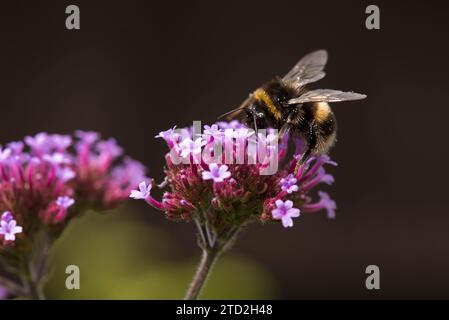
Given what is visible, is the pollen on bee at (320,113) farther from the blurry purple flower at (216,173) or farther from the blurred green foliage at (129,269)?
the blurred green foliage at (129,269)

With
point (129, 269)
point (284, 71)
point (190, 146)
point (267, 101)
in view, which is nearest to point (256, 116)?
point (267, 101)

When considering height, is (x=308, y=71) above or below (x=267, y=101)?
above

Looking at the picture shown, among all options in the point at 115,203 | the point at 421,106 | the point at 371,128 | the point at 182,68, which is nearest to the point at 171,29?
the point at 182,68

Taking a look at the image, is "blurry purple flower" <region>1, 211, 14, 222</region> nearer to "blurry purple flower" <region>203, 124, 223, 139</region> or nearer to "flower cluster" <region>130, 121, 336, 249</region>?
"flower cluster" <region>130, 121, 336, 249</region>

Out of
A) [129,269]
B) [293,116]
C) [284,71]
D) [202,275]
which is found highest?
[284,71]

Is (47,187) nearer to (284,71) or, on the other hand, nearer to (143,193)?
(143,193)

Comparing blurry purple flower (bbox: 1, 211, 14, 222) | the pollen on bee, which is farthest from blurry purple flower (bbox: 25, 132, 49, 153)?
the pollen on bee

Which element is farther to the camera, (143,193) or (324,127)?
(324,127)
